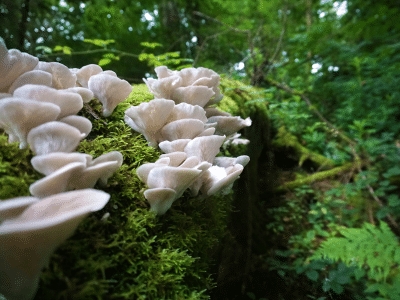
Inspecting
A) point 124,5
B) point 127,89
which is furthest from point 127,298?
point 124,5

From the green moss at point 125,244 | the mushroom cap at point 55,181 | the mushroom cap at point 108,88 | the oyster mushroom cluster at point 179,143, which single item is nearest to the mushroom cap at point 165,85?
the oyster mushroom cluster at point 179,143

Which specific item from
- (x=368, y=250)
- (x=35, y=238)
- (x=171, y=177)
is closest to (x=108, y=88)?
(x=171, y=177)

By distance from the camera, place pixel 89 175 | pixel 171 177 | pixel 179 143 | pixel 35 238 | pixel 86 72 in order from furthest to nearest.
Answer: pixel 86 72 → pixel 179 143 → pixel 171 177 → pixel 89 175 → pixel 35 238

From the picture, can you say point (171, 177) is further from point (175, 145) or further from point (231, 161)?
point (231, 161)

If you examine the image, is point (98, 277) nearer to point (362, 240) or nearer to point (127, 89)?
point (127, 89)

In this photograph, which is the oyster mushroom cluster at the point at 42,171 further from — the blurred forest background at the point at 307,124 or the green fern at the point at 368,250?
the green fern at the point at 368,250
